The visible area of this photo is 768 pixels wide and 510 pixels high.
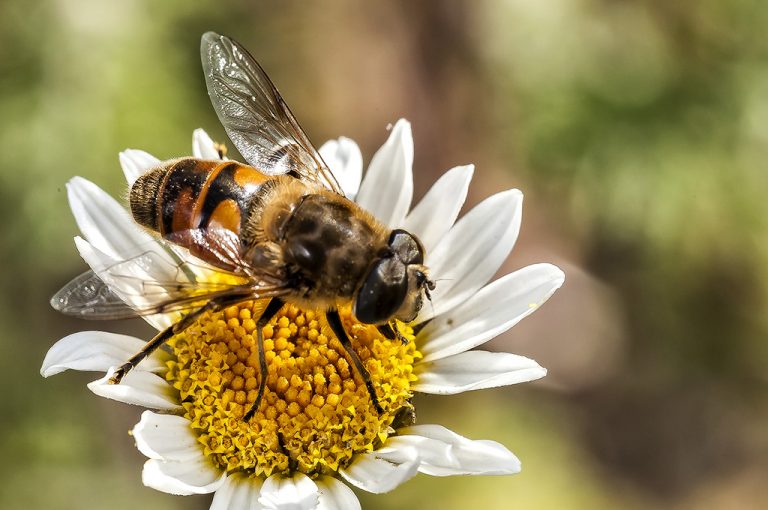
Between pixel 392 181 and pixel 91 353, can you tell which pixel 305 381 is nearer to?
pixel 91 353

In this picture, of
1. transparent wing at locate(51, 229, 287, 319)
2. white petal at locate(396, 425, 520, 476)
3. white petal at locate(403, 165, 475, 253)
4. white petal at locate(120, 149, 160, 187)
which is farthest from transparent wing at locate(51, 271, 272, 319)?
white petal at locate(403, 165, 475, 253)

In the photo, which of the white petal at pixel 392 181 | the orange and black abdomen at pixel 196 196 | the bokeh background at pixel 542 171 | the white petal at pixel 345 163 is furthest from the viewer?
the bokeh background at pixel 542 171

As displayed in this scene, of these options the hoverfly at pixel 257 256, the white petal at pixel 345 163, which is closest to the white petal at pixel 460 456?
the hoverfly at pixel 257 256

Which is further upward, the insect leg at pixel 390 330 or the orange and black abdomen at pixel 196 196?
the orange and black abdomen at pixel 196 196

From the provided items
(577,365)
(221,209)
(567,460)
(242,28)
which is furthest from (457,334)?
(242,28)

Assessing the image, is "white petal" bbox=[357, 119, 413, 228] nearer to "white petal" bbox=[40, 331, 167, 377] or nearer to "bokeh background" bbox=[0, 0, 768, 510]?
"white petal" bbox=[40, 331, 167, 377]

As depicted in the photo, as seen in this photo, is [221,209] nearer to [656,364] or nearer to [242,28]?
[242,28]

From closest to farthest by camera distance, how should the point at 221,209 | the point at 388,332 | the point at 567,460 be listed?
the point at 221,209 < the point at 388,332 < the point at 567,460

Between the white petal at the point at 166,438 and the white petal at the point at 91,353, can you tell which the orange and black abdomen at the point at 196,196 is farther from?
the white petal at the point at 166,438
